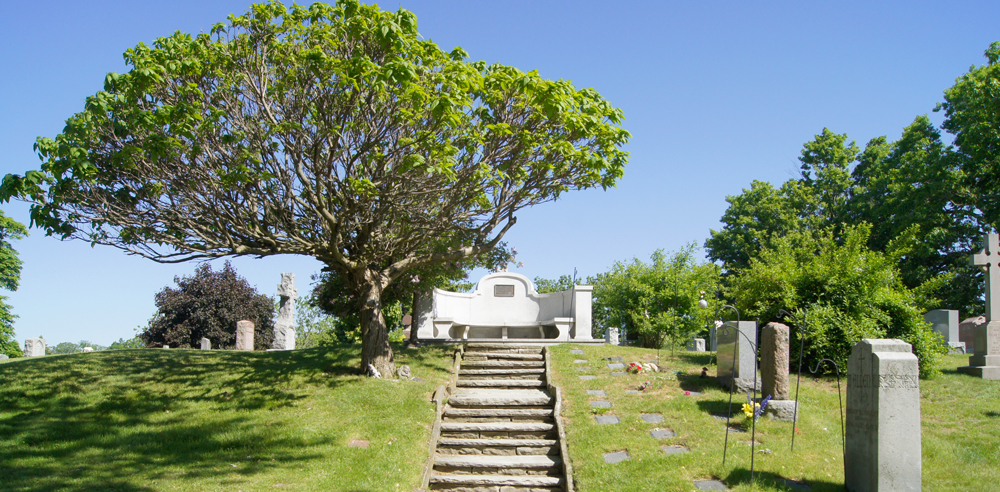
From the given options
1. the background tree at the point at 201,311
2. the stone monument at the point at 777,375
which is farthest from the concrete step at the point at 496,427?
the background tree at the point at 201,311

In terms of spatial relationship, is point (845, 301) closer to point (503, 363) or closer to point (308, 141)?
point (503, 363)

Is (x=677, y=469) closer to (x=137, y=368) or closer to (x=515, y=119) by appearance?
(x=515, y=119)

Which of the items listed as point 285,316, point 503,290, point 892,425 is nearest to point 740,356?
point 892,425

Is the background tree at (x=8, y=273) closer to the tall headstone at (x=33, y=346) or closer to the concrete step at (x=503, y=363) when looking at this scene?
the tall headstone at (x=33, y=346)

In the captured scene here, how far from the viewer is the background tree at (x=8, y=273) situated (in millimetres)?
31922

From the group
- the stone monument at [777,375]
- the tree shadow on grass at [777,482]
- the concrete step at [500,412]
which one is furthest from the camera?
the concrete step at [500,412]

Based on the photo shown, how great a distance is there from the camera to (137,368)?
12.7m

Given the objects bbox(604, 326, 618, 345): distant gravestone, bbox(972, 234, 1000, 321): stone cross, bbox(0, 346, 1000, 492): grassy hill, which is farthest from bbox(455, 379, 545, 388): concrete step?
bbox(972, 234, 1000, 321): stone cross

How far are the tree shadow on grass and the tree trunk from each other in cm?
721

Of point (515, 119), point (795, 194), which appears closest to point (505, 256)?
point (515, 119)

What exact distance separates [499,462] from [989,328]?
11.8 metres

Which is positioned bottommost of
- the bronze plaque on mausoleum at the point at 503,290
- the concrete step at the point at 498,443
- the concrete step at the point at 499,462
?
the concrete step at the point at 499,462

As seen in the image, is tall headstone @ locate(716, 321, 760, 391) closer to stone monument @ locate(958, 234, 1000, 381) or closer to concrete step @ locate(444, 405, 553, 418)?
concrete step @ locate(444, 405, 553, 418)

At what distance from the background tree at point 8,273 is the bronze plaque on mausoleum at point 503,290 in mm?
27124
